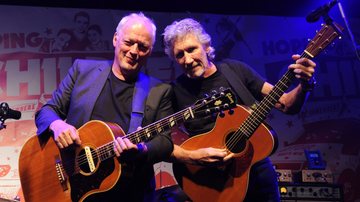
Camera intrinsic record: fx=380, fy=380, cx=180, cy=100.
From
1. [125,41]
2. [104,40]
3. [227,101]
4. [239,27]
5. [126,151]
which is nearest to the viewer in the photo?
[126,151]

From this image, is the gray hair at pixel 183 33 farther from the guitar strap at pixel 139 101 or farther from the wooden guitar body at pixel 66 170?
the wooden guitar body at pixel 66 170

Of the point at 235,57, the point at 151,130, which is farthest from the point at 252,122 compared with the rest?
the point at 235,57

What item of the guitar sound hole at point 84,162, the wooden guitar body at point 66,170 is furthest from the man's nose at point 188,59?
the guitar sound hole at point 84,162

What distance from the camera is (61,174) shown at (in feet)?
8.19

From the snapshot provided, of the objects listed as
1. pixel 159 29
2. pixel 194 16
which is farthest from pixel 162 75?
pixel 194 16

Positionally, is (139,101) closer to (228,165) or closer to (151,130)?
(151,130)

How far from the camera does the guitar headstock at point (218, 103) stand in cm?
249

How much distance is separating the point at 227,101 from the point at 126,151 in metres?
0.73

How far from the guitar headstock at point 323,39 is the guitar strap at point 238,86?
55 cm

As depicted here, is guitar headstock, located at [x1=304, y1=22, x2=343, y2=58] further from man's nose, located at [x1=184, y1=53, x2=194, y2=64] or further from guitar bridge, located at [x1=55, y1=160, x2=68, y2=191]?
guitar bridge, located at [x1=55, y1=160, x2=68, y2=191]

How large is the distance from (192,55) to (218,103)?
0.59 m

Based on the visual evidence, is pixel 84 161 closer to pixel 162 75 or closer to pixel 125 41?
pixel 125 41

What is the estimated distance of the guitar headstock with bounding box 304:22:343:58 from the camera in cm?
243

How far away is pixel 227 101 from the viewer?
250 centimetres
